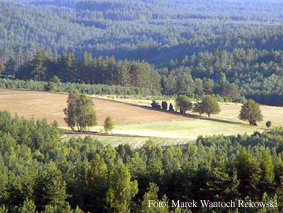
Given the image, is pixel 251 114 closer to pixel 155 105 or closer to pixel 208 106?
pixel 208 106

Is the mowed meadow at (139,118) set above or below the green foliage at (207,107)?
below

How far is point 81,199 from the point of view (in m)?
46.2

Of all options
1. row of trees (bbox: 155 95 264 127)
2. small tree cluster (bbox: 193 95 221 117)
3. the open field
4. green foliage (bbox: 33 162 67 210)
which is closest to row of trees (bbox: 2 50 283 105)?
the open field

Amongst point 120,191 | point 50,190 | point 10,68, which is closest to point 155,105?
point 10,68

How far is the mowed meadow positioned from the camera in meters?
87.5

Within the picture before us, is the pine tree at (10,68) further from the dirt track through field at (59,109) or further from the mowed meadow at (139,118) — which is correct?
the dirt track through field at (59,109)

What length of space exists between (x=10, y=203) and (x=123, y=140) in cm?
3641

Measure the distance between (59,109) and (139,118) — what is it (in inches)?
525

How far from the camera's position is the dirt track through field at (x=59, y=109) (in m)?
97.8

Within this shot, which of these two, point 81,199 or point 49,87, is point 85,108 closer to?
point 49,87

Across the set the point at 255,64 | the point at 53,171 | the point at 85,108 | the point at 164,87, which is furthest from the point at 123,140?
the point at 255,64

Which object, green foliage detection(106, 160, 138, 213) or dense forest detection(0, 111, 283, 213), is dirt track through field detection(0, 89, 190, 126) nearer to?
dense forest detection(0, 111, 283, 213)

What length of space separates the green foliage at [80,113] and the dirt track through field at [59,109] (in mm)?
4290

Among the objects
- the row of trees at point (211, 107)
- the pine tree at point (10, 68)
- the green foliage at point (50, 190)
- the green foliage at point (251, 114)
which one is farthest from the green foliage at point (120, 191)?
the pine tree at point (10, 68)
